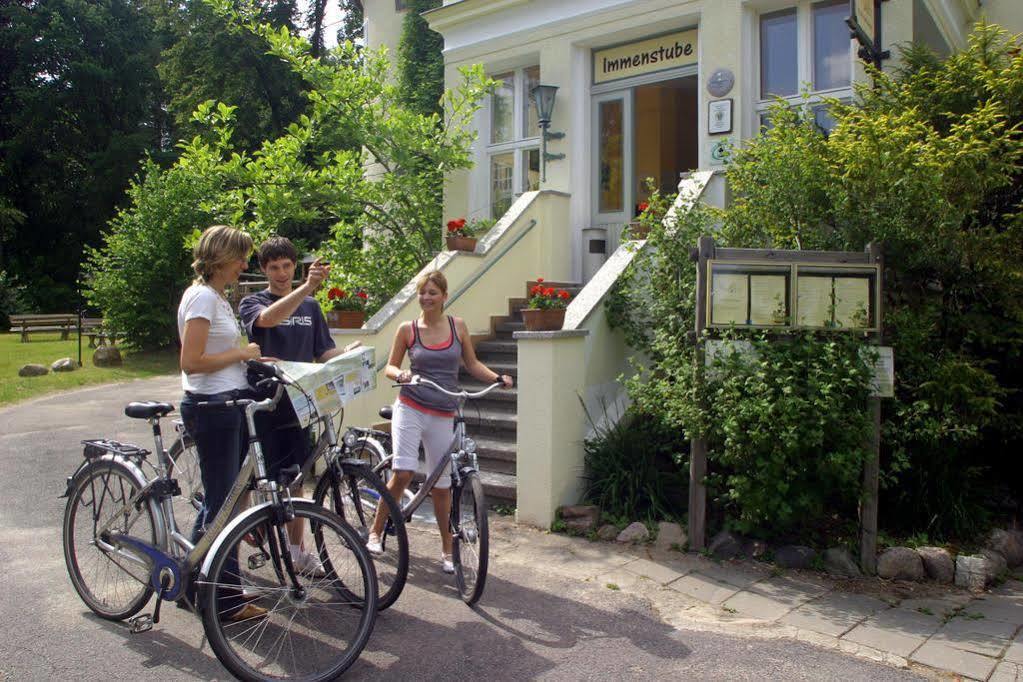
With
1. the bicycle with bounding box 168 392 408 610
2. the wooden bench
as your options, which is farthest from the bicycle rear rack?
the wooden bench

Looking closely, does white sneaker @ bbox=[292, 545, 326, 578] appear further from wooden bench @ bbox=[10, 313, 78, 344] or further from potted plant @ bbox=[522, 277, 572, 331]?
wooden bench @ bbox=[10, 313, 78, 344]

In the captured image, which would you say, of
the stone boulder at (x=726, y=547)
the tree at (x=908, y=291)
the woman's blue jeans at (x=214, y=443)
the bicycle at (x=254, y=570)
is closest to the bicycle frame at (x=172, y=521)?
the bicycle at (x=254, y=570)

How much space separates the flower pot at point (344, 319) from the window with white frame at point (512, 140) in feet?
12.4

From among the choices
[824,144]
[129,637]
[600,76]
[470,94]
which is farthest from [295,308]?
[600,76]

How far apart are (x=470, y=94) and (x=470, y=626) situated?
723 cm

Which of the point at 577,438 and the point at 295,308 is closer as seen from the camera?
the point at 295,308

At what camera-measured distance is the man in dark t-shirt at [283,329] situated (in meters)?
4.53

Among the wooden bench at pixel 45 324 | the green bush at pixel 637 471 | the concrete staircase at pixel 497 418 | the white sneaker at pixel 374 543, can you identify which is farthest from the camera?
the wooden bench at pixel 45 324

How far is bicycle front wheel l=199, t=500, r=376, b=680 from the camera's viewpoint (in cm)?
363

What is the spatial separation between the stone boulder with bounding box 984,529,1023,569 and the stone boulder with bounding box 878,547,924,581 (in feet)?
2.20

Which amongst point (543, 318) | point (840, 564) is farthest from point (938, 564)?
point (543, 318)

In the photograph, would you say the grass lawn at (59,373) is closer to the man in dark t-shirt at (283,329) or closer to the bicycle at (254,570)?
the man in dark t-shirt at (283,329)

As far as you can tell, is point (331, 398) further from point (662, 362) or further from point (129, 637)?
point (662, 362)

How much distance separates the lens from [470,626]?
4387mm
